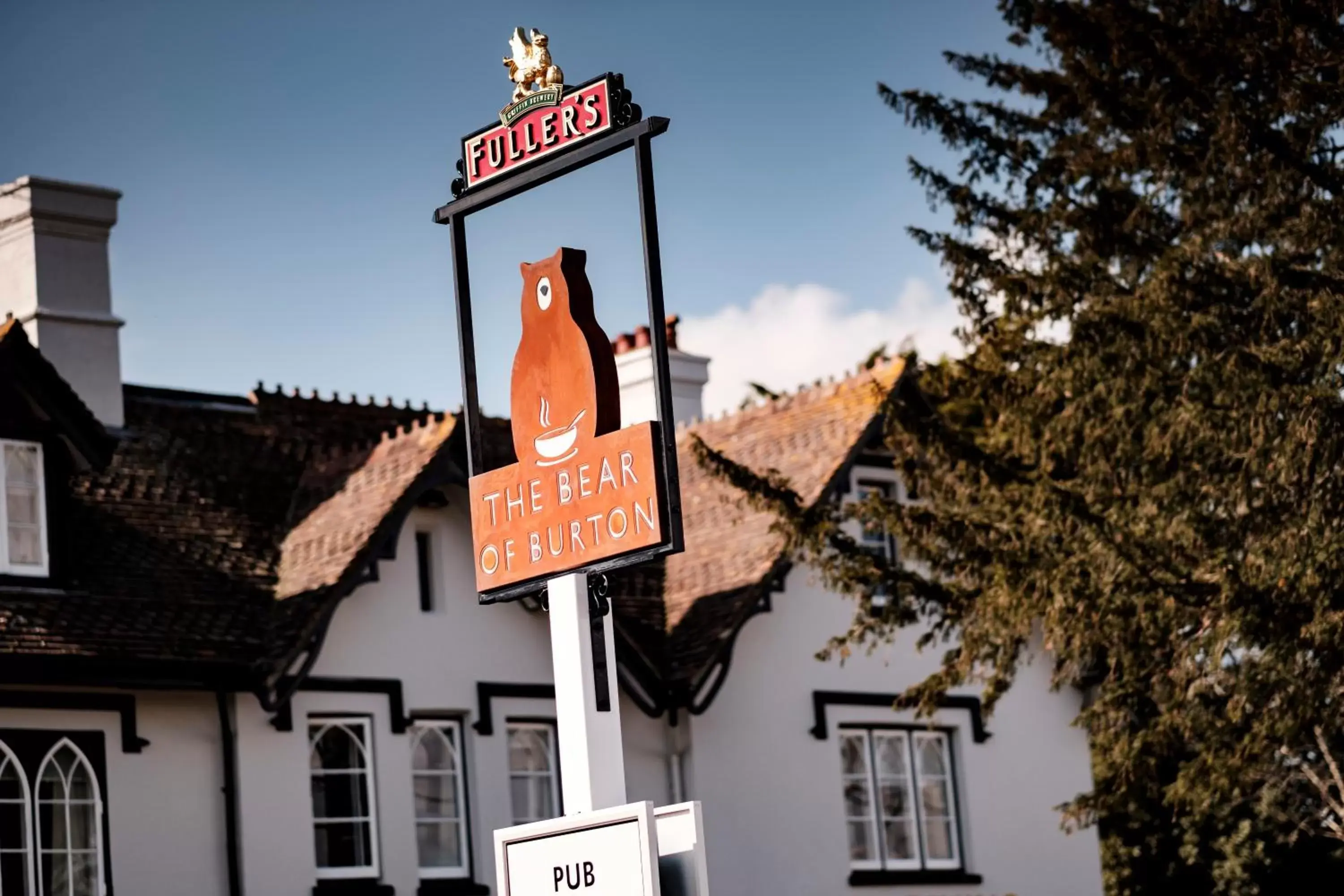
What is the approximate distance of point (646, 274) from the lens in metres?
9.81

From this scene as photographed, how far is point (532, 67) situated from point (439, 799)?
12.0 m

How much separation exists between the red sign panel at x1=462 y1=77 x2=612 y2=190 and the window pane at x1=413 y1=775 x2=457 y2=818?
37.2ft

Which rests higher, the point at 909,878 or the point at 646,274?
the point at 646,274

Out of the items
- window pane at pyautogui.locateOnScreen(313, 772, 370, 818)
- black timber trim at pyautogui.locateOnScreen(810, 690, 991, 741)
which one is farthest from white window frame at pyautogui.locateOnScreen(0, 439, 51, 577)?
black timber trim at pyautogui.locateOnScreen(810, 690, 991, 741)

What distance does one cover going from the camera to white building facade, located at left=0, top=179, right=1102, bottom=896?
18.9 meters

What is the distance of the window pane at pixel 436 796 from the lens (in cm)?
2084

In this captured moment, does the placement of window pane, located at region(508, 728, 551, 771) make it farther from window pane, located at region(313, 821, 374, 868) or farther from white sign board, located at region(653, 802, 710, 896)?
white sign board, located at region(653, 802, 710, 896)

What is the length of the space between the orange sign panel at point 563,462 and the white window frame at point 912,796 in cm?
1420

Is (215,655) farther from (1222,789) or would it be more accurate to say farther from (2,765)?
(1222,789)

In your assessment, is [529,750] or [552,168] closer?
[552,168]

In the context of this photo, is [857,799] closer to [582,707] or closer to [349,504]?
[349,504]

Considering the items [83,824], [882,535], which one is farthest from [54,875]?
[882,535]

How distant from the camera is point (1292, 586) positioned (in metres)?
18.8

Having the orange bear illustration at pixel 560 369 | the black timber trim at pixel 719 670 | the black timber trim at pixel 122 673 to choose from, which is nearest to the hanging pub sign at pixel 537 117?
the orange bear illustration at pixel 560 369
